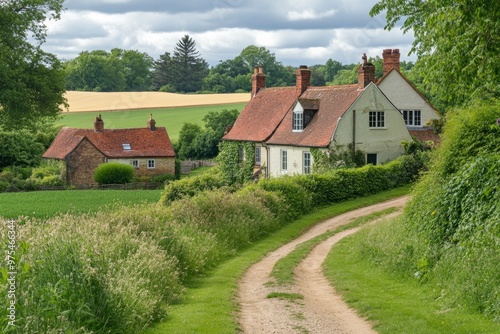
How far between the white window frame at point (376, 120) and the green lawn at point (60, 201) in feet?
53.1

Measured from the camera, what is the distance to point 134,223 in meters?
21.7

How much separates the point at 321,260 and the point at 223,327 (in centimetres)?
1099

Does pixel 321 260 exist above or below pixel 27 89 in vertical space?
below

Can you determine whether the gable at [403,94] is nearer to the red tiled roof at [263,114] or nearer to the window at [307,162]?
the red tiled roof at [263,114]

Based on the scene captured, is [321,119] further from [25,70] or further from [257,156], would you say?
[25,70]

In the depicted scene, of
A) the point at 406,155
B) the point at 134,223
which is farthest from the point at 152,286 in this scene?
the point at 406,155

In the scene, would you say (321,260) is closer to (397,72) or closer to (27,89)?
(27,89)

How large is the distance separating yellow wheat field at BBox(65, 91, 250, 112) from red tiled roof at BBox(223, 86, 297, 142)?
38729 millimetres

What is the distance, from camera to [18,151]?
84.2 m

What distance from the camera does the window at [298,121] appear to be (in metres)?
53.1

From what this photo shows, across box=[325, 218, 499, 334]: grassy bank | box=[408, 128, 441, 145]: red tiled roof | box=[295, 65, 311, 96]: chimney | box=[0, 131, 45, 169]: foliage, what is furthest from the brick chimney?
box=[0, 131, 45, 169]: foliage

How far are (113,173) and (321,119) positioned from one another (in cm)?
2924

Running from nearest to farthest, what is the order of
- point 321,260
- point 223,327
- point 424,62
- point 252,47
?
point 223,327 < point 321,260 < point 424,62 < point 252,47

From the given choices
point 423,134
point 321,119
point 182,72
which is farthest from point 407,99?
point 182,72
